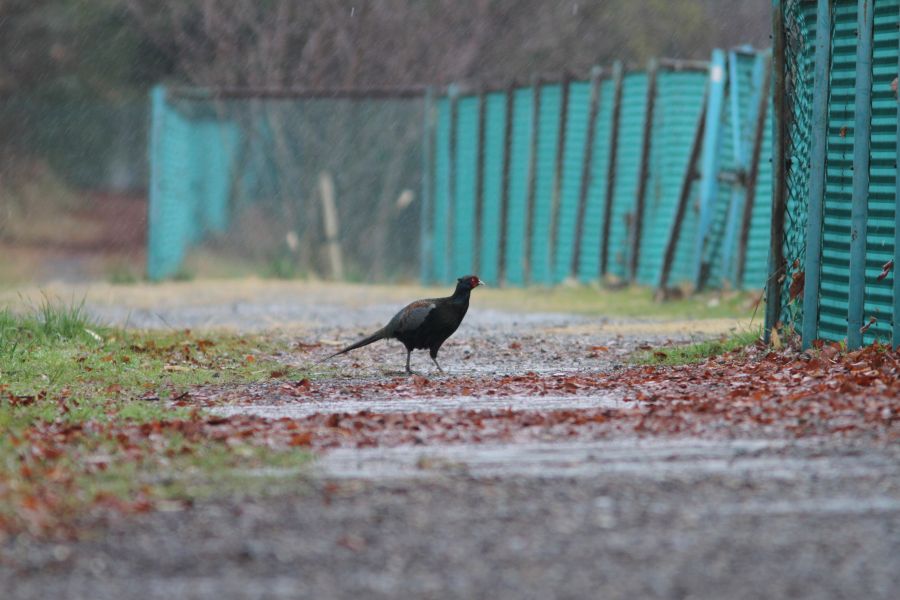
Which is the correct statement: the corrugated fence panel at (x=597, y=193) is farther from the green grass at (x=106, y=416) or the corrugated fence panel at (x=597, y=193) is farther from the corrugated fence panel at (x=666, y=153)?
the green grass at (x=106, y=416)

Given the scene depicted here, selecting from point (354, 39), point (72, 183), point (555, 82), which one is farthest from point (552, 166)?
point (72, 183)

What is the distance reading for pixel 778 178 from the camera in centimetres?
995

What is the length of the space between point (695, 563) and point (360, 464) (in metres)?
1.77

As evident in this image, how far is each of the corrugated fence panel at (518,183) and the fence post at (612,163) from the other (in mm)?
1685

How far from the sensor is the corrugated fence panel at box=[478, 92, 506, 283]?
777 inches

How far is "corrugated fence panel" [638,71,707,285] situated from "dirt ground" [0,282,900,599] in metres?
9.39

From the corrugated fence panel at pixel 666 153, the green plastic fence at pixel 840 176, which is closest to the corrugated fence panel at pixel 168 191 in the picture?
the corrugated fence panel at pixel 666 153

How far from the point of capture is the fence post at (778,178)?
9.92m

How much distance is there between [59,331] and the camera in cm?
1102

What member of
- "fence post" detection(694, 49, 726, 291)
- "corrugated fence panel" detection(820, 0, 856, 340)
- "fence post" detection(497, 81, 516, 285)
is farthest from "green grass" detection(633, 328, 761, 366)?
"fence post" detection(497, 81, 516, 285)

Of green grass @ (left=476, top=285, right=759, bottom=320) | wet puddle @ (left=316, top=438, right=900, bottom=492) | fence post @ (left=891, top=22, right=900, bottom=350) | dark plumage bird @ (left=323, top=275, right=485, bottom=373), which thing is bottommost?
green grass @ (left=476, top=285, right=759, bottom=320)

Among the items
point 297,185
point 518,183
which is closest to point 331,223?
point 297,185

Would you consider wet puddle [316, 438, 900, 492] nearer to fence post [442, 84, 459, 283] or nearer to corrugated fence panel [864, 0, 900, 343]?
corrugated fence panel [864, 0, 900, 343]

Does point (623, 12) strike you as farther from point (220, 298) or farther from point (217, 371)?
point (217, 371)
